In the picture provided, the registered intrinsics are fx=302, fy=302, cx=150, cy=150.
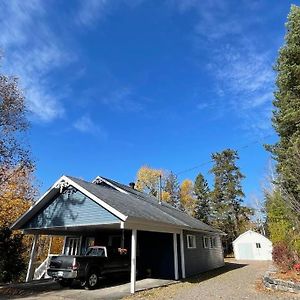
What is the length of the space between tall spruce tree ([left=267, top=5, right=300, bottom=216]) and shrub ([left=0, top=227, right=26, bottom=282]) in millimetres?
16040

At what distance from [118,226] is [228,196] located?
4010 cm

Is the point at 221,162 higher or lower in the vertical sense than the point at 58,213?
higher

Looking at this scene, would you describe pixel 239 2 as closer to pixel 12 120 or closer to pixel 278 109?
pixel 278 109

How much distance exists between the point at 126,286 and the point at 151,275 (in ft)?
13.8

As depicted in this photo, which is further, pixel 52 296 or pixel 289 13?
pixel 289 13

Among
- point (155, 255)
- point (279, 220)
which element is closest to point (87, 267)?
point (155, 255)

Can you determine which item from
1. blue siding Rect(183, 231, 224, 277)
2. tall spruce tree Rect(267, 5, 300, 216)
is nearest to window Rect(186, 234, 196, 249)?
blue siding Rect(183, 231, 224, 277)

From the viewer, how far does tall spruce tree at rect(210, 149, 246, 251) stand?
5009cm

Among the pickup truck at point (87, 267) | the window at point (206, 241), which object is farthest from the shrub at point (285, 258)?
the pickup truck at point (87, 267)

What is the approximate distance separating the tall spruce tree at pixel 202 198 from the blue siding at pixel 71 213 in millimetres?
34085

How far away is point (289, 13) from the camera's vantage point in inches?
722

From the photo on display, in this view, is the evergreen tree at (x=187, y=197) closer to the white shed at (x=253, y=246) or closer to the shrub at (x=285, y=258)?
the white shed at (x=253, y=246)

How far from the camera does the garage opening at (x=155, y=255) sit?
17656 mm

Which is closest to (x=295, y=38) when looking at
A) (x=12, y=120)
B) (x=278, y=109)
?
(x=278, y=109)
